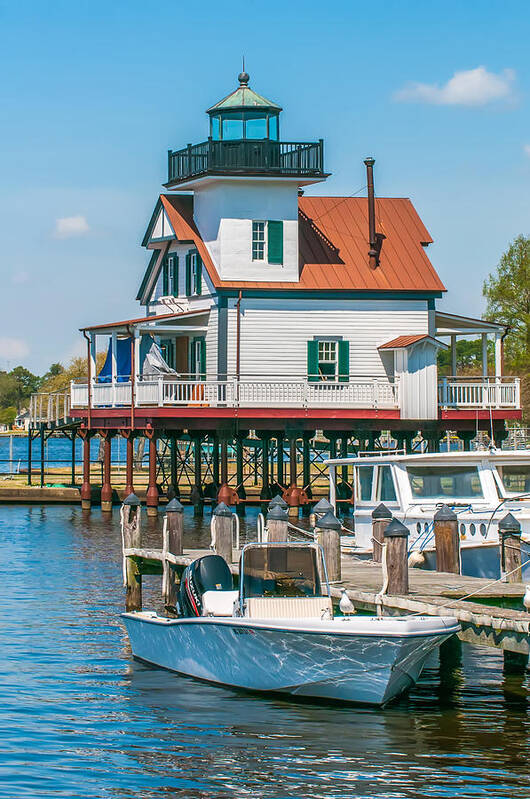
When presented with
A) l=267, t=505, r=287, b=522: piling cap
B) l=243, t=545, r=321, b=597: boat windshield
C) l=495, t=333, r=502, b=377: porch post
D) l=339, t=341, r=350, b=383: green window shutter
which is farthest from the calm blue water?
l=243, t=545, r=321, b=597: boat windshield

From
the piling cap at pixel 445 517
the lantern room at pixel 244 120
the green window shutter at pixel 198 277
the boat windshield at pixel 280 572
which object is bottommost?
the boat windshield at pixel 280 572

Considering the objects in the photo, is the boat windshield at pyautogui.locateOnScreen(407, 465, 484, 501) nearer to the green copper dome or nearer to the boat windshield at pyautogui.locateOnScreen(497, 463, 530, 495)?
the boat windshield at pyautogui.locateOnScreen(497, 463, 530, 495)

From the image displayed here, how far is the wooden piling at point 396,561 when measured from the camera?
18891mm

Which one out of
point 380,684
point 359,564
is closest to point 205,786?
point 380,684

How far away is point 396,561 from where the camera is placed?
62.1ft

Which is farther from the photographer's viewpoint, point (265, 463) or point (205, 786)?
point (265, 463)

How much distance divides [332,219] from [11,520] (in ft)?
53.6

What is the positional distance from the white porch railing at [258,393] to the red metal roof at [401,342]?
1525mm

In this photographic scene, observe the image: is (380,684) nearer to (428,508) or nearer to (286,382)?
(428,508)

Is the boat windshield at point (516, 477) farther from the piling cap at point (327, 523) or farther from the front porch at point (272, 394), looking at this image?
the front porch at point (272, 394)

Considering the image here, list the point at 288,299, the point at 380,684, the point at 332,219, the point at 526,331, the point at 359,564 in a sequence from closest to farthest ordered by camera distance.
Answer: the point at 380,684 → the point at 359,564 → the point at 288,299 → the point at 332,219 → the point at 526,331

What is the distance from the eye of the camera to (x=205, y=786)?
14547 millimetres

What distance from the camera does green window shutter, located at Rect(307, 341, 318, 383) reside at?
45.8 meters

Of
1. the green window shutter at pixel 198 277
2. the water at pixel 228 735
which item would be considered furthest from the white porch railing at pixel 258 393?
the water at pixel 228 735
